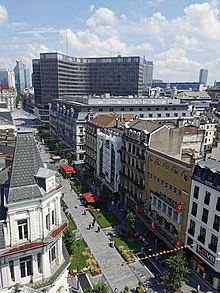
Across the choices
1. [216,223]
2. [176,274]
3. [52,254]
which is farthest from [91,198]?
[52,254]

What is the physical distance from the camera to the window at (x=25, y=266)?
18781mm

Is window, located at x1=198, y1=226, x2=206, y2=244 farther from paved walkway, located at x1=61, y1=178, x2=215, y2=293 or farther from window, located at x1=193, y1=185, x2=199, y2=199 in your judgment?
paved walkway, located at x1=61, y1=178, x2=215, y2=293

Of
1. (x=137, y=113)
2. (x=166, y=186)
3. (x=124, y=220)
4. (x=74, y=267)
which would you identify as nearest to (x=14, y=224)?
(x=74, y=267)

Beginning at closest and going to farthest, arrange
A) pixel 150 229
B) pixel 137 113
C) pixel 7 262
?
pixel 7 262, pixel 150 229, pixel 137 113

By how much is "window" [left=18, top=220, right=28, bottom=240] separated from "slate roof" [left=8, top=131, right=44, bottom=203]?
80.4 inches

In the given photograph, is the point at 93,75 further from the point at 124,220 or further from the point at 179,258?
the point at 179,258

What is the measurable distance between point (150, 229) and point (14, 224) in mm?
34825

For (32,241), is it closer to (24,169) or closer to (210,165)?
(24,169)

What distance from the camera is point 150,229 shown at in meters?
47.7

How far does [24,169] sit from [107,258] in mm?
29814

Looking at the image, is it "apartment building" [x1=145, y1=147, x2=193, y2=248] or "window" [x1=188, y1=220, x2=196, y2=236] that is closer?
"window" [x1=188, y1=220, x2=196, y2=236]

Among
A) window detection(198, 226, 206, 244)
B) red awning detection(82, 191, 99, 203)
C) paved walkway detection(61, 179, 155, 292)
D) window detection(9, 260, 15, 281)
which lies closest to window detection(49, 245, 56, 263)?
window detection(9, 260, 15, 281)

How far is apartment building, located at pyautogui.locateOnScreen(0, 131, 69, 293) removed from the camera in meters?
18.0

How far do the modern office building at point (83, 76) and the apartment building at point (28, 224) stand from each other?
Answer: 15492 centimetres
